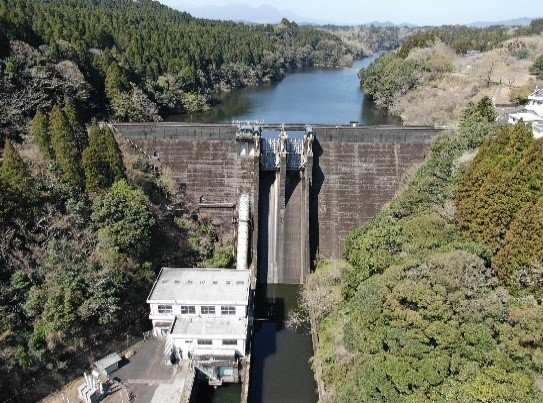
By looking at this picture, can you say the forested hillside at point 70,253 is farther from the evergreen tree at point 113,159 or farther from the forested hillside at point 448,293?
the forested hillside at point 448,293

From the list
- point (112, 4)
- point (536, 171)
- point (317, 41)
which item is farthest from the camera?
point (317, 41)

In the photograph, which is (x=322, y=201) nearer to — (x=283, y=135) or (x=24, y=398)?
(x=283, y=135)

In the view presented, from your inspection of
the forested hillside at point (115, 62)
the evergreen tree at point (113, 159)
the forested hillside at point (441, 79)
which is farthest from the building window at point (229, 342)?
the forested hillside at point (441, 79)

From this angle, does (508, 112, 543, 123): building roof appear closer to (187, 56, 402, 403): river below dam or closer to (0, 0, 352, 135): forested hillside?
(187, 56, 402, 403): river below dam

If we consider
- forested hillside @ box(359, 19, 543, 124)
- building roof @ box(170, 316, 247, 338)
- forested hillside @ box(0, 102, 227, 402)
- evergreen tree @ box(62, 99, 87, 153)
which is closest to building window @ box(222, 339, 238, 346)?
building roof @ box(170, 316, 247, 338)

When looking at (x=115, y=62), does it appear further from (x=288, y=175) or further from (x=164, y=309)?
(x=164, y=309)

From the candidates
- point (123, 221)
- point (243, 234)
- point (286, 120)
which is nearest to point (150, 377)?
point (123, 221)

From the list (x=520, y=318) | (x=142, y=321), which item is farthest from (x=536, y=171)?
(x=142, y=321)

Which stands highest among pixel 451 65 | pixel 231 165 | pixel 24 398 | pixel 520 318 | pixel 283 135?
pixel 451 65
